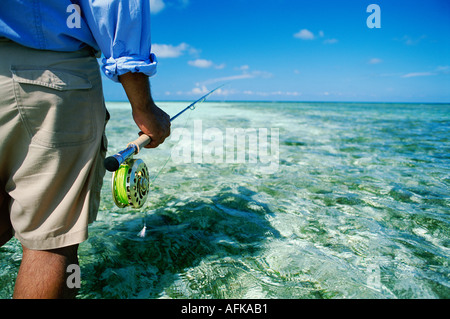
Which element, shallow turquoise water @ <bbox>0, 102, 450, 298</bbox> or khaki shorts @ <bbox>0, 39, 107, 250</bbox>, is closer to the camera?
khaki shorts @ <bbox>0, 39, 107, 250</bbox>

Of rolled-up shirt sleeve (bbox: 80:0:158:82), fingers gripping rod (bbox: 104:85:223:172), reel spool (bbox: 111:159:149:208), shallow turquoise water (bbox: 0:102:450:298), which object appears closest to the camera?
rolled-up shirt sleeve (bbox: 80:0:158:82)

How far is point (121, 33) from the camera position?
1155mm

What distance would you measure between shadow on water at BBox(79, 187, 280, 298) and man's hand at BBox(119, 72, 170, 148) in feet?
2.86

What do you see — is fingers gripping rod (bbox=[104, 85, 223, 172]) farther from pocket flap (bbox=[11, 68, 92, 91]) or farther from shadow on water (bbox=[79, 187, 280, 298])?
shadow on water (bbox=[79, 187, 280, 298])

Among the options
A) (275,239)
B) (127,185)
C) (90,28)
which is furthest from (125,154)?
(275,239)

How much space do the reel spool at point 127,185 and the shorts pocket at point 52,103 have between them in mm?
363

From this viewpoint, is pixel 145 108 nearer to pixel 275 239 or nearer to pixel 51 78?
pixel 51 78

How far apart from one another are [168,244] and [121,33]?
155 cm

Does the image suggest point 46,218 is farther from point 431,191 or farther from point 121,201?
point 431,191

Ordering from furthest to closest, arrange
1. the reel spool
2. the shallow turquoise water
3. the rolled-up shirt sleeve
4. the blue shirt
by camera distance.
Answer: the shallow turquoise water
the reel spool
the rolled-up shirt sleeve
the blue shirt

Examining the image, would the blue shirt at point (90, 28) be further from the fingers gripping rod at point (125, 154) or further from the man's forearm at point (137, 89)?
the fingers gripping rod at point (125, 154)

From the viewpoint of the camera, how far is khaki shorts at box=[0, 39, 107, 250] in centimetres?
105

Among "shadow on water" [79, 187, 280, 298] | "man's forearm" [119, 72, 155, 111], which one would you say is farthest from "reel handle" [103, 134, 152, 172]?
"shadow on water" [79, 187, 280, 298]

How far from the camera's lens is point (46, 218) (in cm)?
117
